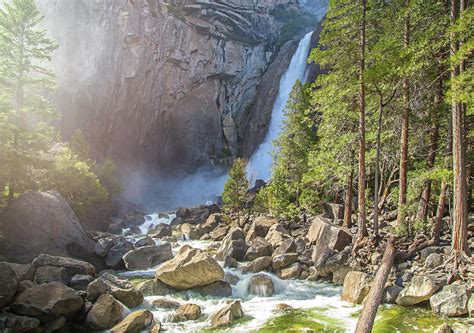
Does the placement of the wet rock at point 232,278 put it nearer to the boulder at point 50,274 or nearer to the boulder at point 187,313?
the boulder at point 187,313

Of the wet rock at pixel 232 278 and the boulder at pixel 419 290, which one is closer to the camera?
the boulder at pixel 419 290

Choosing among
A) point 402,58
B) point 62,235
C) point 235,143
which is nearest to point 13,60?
point 62,235

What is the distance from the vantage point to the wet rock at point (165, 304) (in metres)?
11.6

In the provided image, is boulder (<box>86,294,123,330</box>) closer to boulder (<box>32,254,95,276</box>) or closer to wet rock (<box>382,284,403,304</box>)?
boulder (<box>32,254,95,276</box>)

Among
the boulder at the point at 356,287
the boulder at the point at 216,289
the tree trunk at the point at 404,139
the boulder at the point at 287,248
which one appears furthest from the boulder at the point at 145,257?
the tree trunk at the point at 404,139

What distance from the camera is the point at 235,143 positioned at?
Result: 5716 cm

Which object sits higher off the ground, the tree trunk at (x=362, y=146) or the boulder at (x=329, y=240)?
the tree trunk at (x=362, y=146)

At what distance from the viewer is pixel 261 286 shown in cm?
1317

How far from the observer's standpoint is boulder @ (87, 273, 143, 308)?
10.8m

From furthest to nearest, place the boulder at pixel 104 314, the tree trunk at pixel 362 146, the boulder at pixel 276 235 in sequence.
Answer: the boulder at pixel 276 235 < the tree trunk at pixel 362 146 < the boulder at pixel 104 314

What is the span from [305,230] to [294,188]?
18.3ft

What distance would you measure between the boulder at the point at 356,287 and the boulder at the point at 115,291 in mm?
7201

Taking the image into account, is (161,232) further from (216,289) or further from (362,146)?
(362,146)

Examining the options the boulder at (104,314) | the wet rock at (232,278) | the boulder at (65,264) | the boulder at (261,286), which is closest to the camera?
the boulder at (104,314)
